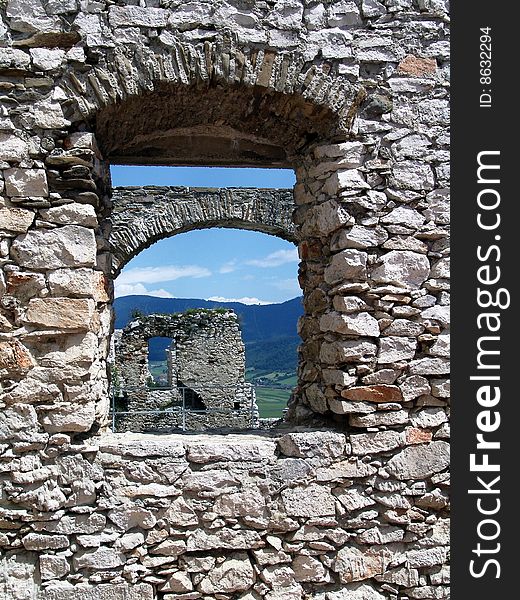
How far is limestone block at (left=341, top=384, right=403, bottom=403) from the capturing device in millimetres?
3055

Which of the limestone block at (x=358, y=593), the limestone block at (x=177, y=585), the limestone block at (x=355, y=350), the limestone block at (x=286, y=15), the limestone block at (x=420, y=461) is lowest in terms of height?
the limestone block at (x=358, y=593)

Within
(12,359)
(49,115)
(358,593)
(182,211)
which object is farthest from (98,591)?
(182,211)

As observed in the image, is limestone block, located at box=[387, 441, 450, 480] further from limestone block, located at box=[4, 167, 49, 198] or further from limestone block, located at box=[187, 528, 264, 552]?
limestone block, located at box=[4, 167, 49, 198]

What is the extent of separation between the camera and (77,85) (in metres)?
2.91

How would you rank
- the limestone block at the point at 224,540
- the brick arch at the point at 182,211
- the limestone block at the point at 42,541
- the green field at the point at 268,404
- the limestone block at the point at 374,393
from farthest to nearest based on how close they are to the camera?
the green field at the point at 268,404 → the brick arch at the point at 182,211 → the limestone block at the point at 374,393 → the limestone block at the point at 224,540 → the limestone block at the point at 42,541

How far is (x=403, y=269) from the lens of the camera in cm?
311

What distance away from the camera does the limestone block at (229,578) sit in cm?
296

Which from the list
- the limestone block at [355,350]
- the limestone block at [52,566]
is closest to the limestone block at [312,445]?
the limestone block at [355,350]

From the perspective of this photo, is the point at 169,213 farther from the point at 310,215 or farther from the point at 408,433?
the point at 408,433

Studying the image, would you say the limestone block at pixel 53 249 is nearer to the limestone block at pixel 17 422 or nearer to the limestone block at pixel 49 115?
the limestone block at pixel 49 115

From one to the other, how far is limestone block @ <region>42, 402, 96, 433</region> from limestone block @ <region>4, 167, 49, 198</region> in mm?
1075

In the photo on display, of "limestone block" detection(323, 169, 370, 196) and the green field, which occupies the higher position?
"limestone block" detection(323, 169, 370, 196)

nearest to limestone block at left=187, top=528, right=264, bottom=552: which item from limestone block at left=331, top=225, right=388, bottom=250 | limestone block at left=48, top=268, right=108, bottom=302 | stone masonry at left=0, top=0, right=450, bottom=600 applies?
stone masonry at left=0, top=0, right=450, bottom=600

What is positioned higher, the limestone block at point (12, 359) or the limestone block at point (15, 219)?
the limestone block at point (15, 219)
